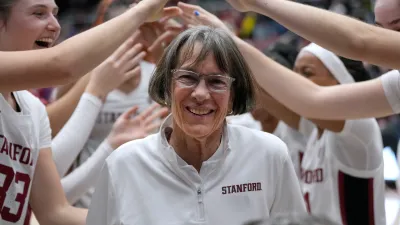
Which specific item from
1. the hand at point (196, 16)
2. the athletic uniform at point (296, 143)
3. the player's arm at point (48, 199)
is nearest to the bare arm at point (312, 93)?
the hand at point (196, 16)

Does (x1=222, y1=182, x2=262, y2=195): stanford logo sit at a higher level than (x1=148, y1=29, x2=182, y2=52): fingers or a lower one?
lower

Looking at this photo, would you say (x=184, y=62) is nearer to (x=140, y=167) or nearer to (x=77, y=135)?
(x=140, y=167)

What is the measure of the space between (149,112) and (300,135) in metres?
1.37

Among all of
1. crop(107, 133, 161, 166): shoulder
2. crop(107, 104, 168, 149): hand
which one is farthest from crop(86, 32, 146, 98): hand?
crop(107, 133, 161, 166): shoulder

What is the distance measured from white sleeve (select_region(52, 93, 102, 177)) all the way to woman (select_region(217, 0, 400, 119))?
2.56 ft

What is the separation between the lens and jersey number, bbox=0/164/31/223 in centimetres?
272

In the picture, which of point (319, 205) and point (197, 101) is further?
point (319, 205)

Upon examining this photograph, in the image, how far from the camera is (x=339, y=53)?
250cm

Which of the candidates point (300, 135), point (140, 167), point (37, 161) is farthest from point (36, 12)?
point (300, 135)

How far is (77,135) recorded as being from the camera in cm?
351

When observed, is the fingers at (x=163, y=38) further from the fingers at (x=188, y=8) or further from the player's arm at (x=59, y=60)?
the player's arm at (x=59, y=60)

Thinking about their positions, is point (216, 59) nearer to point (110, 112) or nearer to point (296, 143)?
point (110, 112)

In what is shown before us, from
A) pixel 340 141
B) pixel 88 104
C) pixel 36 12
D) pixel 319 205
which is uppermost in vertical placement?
pixel 36 12

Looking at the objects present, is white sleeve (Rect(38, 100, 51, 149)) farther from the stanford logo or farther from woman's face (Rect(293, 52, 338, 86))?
woman's face (Rect(293, 52, 338, 86))
